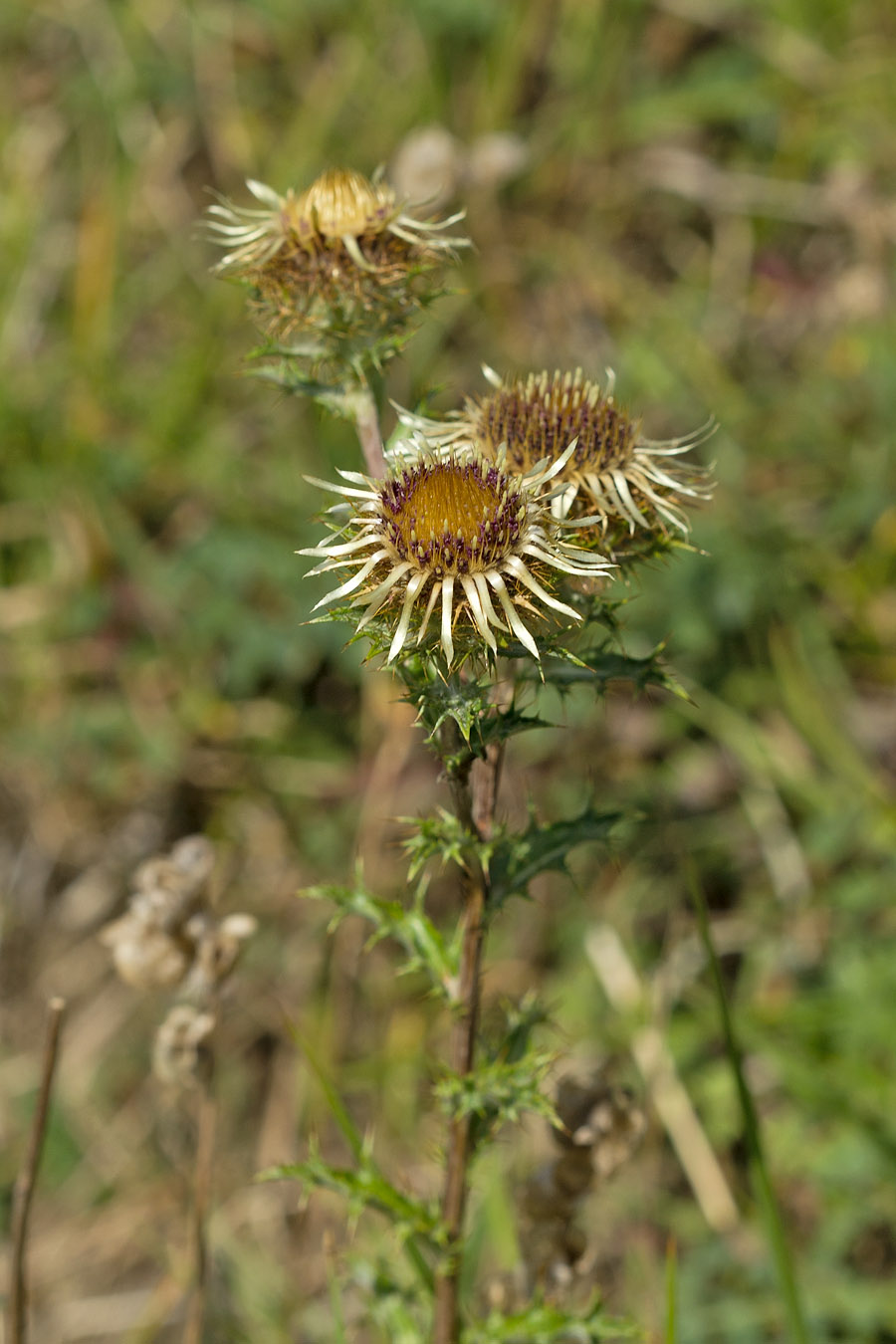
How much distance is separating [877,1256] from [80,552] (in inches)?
127

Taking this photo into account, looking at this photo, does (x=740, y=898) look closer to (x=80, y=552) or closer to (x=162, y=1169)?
(x=162, y=1169)

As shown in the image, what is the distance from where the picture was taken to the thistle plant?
1214 millimetres

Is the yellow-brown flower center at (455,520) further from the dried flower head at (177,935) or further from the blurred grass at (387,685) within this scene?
the blurred grass at (387,685)

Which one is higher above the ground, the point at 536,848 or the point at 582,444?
the point at 582,444

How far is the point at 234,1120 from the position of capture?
3535mm

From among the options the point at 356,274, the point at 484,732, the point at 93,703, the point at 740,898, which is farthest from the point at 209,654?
the point at 484,732

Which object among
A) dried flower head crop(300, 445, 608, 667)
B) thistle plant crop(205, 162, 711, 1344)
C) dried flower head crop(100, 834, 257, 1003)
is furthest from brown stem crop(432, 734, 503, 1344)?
dried flower head crop(100, 834, 257, 1003)

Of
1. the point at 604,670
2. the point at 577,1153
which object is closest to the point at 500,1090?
the point at 577,1153

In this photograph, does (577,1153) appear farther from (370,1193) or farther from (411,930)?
(411,930)

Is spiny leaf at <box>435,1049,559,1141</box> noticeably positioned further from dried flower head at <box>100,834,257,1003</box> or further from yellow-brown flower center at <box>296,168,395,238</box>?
yellow-brown flower center at <box>296,168,395,238</box>

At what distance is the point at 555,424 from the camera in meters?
1.44

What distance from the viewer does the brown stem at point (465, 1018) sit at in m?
1.42

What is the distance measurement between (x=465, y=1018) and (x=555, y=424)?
765 mm

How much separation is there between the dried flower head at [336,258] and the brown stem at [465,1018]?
0.64 meters
